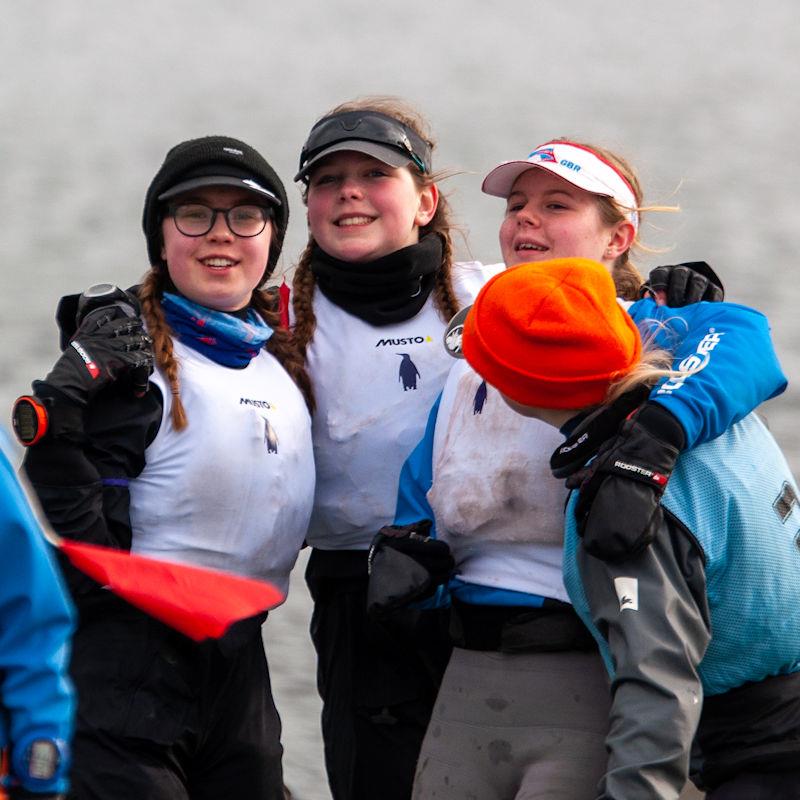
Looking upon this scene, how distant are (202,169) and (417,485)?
2.29 ft

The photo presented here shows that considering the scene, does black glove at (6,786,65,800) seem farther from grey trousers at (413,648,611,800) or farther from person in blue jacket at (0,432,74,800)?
grey trousers at (413,648,611,800)

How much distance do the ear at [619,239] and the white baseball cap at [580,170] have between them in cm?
2

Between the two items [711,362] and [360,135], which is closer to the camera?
[711,362]

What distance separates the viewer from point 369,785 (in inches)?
Answer: 116

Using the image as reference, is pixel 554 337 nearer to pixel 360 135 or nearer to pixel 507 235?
pixel 507 235

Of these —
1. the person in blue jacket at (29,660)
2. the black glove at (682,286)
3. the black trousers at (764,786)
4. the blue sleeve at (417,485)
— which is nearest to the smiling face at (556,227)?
the black glove at (682,286)

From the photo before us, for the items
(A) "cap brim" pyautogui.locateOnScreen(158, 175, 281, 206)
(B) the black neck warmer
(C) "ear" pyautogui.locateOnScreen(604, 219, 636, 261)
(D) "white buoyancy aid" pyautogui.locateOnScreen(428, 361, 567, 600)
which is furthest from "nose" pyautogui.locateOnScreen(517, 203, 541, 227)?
(A) "cap brim" pyautogui.locateOnScreen(158, 175, 281, 206)

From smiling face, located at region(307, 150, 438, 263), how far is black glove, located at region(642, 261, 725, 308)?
21.0 inches

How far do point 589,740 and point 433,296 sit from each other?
3.57 feet

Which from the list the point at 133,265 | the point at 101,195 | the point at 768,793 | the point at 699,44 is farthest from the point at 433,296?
the point at 699,44

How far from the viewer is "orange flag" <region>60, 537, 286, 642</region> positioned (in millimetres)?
2363

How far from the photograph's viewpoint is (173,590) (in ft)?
7.86

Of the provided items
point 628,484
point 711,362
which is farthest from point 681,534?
point 711,362

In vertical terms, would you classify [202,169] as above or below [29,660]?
above
